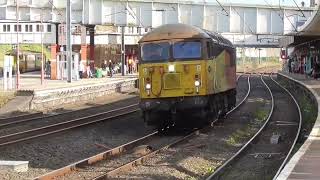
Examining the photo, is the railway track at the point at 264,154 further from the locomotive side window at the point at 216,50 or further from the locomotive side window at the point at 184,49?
the locomotive side window at the point at 184,49

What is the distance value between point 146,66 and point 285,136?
4845mm

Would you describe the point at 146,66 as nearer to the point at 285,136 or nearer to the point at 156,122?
the point at 156,122

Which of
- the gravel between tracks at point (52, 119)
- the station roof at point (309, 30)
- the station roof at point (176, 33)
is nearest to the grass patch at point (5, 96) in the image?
the gravel between tracks at point (52, 119)

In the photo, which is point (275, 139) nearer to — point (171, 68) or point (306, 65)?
point (171, 68)

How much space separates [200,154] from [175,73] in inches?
160

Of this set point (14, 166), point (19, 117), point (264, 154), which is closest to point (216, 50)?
point (264, 154)

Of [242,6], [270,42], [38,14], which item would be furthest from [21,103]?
[270,42]

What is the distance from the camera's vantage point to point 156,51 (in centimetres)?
1909

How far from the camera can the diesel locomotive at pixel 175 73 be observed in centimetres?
1867

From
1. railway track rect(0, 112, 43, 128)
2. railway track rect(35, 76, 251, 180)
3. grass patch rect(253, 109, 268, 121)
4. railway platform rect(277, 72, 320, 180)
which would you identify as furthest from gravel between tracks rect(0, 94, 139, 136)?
railway platform rect(277, 72, 320, 180)

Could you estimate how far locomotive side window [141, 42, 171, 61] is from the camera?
62.2 ft

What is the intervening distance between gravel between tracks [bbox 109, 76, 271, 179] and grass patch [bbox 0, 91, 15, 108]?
12096 millimetres

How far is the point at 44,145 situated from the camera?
16.6m

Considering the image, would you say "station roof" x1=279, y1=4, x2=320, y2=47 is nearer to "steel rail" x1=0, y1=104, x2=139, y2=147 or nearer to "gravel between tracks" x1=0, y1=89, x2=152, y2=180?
"steel rail" x1=0, y1=104, x2=139, y2=147
